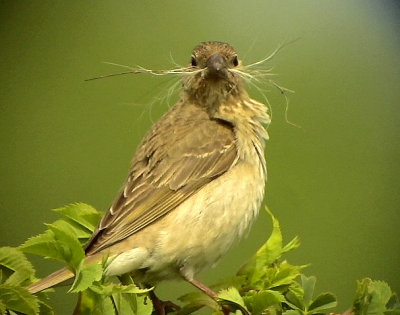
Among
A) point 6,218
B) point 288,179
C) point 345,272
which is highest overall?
point 288,179

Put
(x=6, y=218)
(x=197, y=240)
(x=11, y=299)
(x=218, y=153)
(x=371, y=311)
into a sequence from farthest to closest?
(x=6, y=218) → (x=218, y=153) → (x=197, y=240) → (x=371, y=311) → (x=11, y=299)

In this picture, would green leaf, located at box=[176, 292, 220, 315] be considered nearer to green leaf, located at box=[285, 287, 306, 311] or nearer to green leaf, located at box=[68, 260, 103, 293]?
green leaf, located at box=[285, 287, 306, 311]

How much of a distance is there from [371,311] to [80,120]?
2.05 meters

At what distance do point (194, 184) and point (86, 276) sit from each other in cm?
84

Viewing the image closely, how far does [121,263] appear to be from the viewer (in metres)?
2.20

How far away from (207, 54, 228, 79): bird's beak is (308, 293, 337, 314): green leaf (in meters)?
0.90

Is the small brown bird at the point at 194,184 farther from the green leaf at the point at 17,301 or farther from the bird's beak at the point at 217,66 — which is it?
the green leaf at the point at 17,301

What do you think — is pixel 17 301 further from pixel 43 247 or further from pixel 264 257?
pixel 264 257

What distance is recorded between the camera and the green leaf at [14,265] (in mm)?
1719

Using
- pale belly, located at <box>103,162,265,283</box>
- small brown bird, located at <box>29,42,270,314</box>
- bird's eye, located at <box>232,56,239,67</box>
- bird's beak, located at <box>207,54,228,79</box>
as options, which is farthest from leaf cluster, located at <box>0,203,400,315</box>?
bird's eye, located at <box>232,56,239,67</box>

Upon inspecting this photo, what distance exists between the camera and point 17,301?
1.58m

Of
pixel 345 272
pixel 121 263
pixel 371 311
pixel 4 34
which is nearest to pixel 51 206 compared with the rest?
pixel 4 34

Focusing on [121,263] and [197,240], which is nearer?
[121,263]

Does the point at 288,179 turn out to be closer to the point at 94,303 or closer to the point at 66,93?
the point at 66,93
